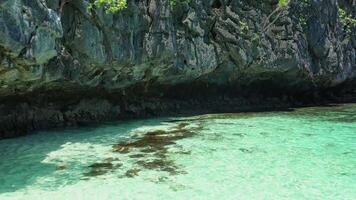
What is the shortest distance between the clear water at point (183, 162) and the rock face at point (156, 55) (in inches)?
46.8

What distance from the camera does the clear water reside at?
6.59 metres

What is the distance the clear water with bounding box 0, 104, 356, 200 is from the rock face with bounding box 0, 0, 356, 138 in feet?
3.90

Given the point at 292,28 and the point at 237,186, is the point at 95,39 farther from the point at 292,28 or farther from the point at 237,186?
the point at 292,28

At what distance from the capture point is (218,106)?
55.5 feet

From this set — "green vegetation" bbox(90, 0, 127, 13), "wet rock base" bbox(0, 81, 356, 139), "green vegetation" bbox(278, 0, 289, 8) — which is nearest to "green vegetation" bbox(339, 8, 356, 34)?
"wet rock base" bbox(0, 81, 356, 139)

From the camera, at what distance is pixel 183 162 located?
8.13m

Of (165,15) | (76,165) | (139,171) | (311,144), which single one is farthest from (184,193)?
(165,15)

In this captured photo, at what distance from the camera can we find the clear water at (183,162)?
659 cm

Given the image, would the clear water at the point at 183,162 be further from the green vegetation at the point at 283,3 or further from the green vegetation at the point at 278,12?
the green vegetation at the point at 283,3

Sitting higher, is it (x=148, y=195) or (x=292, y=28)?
(x=292, y=28)

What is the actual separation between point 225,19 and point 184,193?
10.1 meters

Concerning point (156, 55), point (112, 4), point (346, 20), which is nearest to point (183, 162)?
point (112, 4)

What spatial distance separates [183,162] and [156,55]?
5.25m

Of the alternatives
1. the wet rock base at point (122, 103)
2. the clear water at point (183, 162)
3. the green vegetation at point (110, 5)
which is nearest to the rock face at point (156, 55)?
the wet rock base at point (122, 103)
